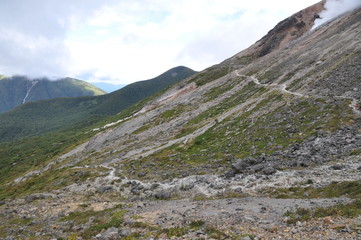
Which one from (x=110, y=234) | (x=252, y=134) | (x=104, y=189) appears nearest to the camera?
(x=110, y=234)

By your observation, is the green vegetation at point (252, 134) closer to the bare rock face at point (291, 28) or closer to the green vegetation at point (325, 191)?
the green vegetation at point (325, 191)

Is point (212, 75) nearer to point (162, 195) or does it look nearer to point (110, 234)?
point (162, 195)

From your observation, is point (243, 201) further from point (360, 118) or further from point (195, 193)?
point (360, 118)

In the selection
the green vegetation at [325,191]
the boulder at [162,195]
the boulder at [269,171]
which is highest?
the boulder at [162,195]

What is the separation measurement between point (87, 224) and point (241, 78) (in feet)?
317

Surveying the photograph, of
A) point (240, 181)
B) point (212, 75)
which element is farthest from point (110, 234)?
Result: point (212, 75)

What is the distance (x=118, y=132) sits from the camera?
340 feet

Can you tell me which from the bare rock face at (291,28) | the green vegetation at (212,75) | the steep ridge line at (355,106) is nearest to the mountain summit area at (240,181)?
the steep ridge line at (355,106)

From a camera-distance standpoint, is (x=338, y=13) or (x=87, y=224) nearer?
(x=87, y=224)

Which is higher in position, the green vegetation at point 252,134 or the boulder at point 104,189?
the boulder at point 104,189

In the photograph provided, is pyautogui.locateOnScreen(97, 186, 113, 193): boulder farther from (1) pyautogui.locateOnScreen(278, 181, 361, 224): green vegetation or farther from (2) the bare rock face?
(2) the bare rock face

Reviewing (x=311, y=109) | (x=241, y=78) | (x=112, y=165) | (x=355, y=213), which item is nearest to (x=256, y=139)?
(x=311, y=109)

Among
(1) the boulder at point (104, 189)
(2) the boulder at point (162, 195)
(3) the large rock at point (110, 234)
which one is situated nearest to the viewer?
(3) the large rock at point (110, 234)

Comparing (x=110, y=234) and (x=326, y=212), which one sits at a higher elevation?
(x=110, y=234)
